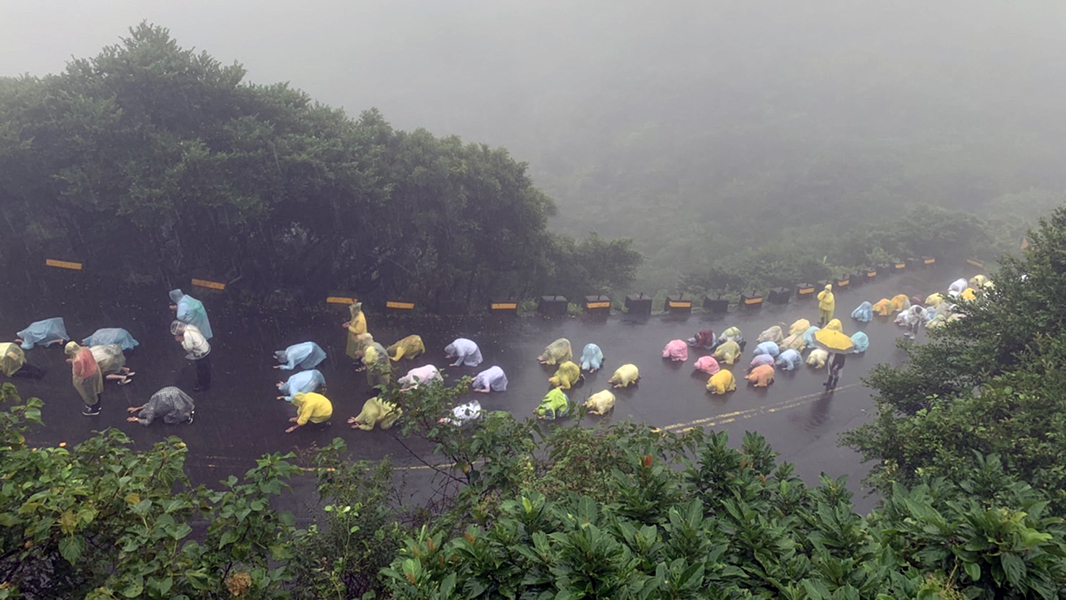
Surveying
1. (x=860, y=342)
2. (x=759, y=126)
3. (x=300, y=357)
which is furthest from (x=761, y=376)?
(x=759, y=126)

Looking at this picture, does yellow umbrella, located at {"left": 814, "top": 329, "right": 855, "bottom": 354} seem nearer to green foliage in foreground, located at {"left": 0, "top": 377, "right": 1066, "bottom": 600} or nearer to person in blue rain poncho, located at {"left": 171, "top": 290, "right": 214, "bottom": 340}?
green foliage in foreground, located at {"left": 0, "top": 377, "right": 1066, "bottom": 600}

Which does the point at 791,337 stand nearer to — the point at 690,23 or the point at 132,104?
the point at 132,104

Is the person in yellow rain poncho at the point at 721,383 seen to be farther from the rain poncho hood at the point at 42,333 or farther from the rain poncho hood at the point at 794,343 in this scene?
the rain poncho hood at the point at 42,333

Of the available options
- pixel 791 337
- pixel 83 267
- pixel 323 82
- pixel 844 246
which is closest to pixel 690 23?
pixel 323 82

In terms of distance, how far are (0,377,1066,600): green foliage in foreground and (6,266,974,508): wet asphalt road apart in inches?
227

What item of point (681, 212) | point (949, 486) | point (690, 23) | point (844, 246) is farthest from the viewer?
point (690, 23)

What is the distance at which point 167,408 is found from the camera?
11.6 m

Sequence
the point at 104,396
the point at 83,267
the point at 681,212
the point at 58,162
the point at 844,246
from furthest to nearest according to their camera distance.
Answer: the point at 681,212 → the point at 844,246 → the point at 83,267 → the point at 58,162 → the point at 104,396

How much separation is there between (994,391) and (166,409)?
1372 cm

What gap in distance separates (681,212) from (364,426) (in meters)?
53.8

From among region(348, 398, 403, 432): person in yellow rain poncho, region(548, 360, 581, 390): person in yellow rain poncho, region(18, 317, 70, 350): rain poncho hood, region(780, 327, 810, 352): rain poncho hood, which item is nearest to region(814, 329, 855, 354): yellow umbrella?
region(780, 327, 810, 352): rain poncho hood

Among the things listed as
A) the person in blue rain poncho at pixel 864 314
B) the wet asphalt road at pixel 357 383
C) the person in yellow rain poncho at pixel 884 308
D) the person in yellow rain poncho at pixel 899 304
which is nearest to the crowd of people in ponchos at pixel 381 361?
the wet asphalt road at pixel 357 383

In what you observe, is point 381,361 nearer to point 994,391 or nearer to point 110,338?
point 110,338

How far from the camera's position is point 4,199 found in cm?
1543
